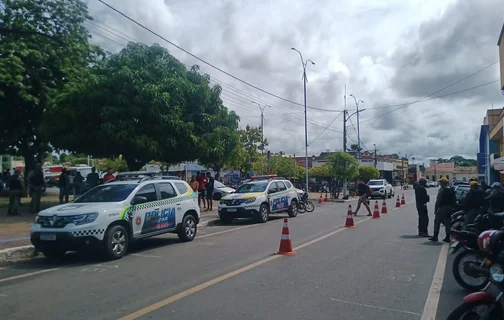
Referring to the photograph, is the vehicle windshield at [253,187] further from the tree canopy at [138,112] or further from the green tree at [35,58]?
the green tree at [35,58]

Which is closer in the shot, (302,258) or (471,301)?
(471,301)

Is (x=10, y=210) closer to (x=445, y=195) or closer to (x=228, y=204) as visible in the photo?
(x=228, y=204)

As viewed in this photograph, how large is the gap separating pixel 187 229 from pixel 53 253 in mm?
3599

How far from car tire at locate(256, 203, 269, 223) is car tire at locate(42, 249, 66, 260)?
330 inches

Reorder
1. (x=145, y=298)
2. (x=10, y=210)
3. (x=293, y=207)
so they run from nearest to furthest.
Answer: (x=145, y=298), (x=10, y=210), (x=293, y=207)

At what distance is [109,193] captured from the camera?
1101 cm

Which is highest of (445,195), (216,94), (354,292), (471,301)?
(216,94)

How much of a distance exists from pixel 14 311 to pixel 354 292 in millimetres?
4797

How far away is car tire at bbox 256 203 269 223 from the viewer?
17.6m

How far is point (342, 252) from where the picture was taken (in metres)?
10.6

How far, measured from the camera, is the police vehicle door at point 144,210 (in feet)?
35.1

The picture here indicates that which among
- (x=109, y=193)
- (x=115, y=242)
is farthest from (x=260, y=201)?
(x=115, y=242)

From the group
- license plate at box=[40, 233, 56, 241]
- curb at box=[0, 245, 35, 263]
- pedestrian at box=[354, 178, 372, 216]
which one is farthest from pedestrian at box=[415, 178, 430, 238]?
curb at box=[0, 245, 35, 263]

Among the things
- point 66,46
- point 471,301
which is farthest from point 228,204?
point 471,301
